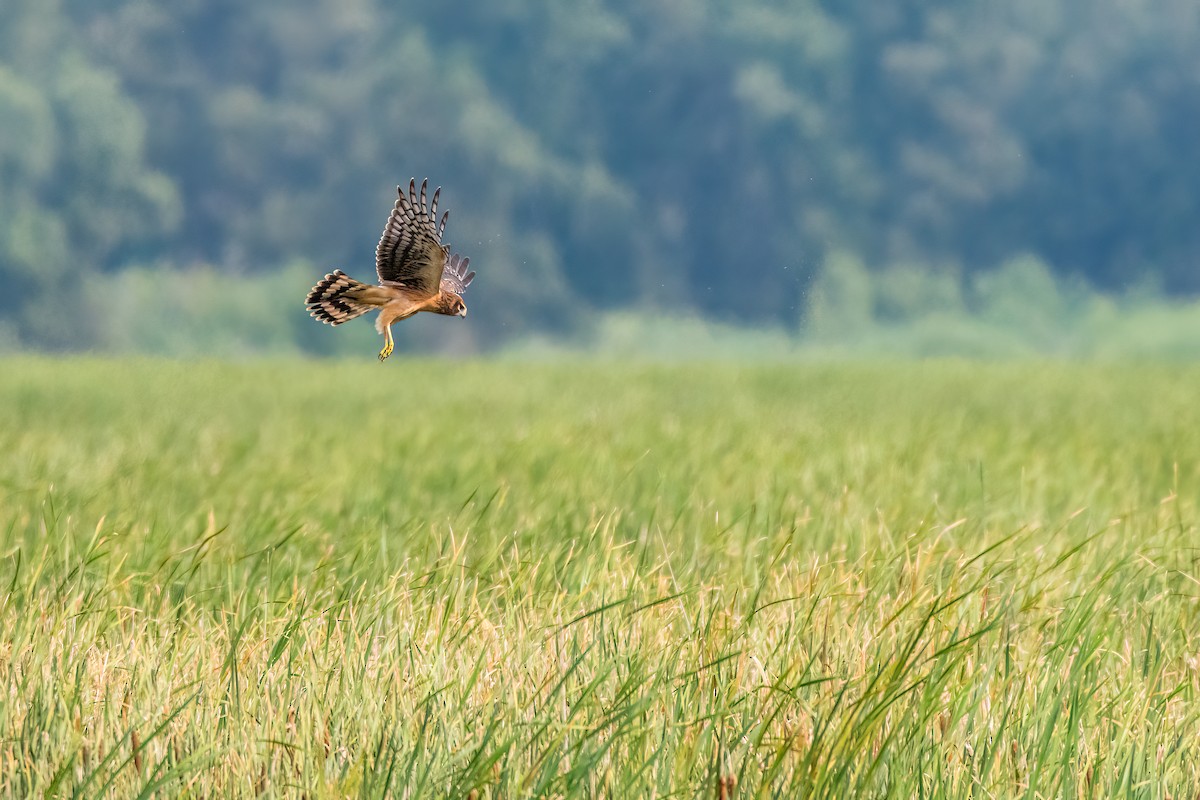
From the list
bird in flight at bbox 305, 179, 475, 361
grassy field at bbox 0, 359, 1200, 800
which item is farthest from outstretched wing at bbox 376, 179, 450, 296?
grassy field at bbox 0, 359, 1200, 800

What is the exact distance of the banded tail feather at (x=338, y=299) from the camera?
5.30 feet

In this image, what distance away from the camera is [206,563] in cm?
347

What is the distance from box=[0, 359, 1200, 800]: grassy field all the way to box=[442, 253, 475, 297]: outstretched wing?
0.61 metres

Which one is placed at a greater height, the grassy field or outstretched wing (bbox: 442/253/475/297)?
outstretched wing (bbox: 442/253/475/297)

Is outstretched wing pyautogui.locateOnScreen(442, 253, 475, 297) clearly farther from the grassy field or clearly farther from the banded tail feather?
the grassy field

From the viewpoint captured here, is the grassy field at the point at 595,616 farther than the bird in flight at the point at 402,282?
Yes

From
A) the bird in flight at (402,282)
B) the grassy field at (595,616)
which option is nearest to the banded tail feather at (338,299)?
the bird in flight at (402,282)

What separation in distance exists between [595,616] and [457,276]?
3.38ft

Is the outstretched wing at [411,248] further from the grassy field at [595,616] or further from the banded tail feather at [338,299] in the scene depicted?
the grassy field at [595,616]

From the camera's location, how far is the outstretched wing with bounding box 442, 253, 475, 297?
5.77 feet

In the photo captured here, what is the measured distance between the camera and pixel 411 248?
173 cm

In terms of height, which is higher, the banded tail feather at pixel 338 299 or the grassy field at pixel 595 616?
the banded tail feather at pixel 338 299

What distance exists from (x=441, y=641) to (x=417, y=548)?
3.90 ft

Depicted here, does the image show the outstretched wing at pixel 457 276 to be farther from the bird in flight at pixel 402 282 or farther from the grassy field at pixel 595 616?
the grassy field at pixel 595 616
